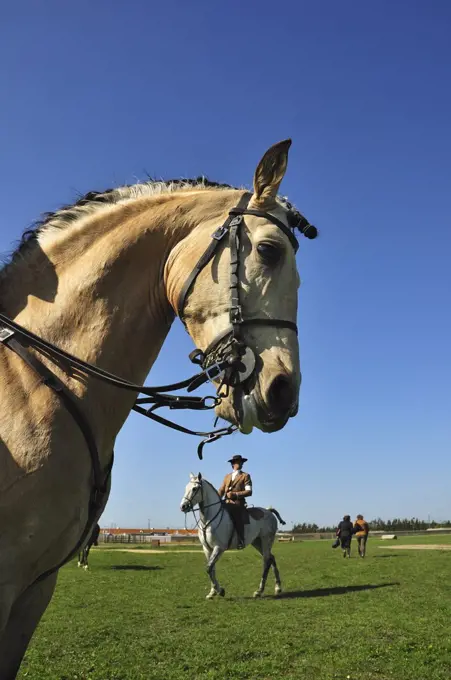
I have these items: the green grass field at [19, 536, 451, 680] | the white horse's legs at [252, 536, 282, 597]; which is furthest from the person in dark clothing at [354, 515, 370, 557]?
the white horse's legs at [252, 536, 282, 597]

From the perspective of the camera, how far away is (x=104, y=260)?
9.95ft

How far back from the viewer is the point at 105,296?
2.95 m

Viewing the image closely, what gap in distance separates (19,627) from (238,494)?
1384 cm

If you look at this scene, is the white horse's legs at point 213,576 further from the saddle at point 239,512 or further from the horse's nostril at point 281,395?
the horse's nostril at point 281,395

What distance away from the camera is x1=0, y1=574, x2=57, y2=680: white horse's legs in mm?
2812

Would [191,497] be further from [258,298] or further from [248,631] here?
[258,298]

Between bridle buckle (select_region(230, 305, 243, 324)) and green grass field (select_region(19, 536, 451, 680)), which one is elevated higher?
bridle buckle (select_region(230, 305, 243, 324))

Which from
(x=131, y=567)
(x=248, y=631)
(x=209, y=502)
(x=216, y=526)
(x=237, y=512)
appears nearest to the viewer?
(x=248, y=631)

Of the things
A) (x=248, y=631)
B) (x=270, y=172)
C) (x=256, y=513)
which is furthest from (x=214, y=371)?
(x=256, y=513)

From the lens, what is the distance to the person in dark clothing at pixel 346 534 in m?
28.2

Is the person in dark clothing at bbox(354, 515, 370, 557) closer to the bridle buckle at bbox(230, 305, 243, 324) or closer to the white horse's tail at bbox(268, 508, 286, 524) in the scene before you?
the white horse's tail at bbox(268, 508, 286, 524)

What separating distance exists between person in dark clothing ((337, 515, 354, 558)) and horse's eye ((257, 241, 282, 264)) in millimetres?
27046

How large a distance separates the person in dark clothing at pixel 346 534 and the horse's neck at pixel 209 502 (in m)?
13.5

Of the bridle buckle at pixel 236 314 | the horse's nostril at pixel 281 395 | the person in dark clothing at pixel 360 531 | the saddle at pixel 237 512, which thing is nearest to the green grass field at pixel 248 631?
the saddle at pixel 237 512
